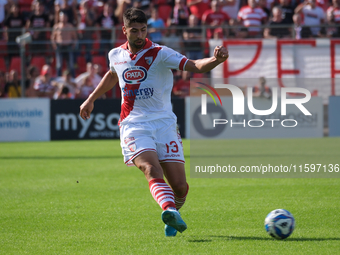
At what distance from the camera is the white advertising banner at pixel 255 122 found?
17.3 metres

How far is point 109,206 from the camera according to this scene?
682 centimetres

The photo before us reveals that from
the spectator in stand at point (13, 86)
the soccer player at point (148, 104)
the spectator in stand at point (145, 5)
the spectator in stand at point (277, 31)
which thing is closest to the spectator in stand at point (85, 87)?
the spectator in stand at point (13, 86)

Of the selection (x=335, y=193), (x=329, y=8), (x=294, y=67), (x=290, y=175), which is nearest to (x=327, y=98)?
(x=294, y=67)

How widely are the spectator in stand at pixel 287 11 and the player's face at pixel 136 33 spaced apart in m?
14.8

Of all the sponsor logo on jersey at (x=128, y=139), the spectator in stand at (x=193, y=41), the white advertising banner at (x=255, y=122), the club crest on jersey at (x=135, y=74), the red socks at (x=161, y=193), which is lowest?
the white advertising banner at (x=255, y=122)

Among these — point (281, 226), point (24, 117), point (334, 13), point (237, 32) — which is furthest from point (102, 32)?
point (281, 226)

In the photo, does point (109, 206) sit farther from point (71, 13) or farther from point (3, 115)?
point (71, 13)

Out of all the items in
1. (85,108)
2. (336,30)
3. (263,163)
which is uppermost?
(336,30)

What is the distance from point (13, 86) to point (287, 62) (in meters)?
9.59

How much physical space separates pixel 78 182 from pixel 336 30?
40.5 ft

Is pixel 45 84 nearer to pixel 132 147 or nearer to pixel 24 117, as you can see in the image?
pixel 24 117

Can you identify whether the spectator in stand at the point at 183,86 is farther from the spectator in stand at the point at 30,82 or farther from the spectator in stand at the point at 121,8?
the spectator in stand at the point at 30,82

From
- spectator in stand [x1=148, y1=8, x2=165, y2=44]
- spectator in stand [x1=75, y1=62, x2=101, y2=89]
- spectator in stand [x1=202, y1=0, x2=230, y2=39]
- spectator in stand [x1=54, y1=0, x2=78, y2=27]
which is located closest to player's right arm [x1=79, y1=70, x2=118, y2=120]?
spectator in stand [x1=148, y1=8, x2=165, y2=44]

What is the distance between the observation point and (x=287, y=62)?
18.3 m
